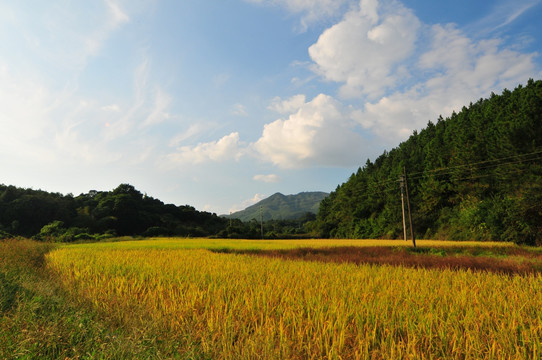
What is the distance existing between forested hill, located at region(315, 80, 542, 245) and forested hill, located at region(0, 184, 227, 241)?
3588cm

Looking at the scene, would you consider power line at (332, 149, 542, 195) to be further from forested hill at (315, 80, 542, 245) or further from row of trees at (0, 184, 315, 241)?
row of trees at (0, 184, 315, 241)

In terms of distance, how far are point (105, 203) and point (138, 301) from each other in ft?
160

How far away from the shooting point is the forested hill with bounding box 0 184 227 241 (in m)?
35.5

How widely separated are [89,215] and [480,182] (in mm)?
55995

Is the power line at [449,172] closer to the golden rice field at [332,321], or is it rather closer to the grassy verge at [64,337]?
the golden rice field at [332,321]

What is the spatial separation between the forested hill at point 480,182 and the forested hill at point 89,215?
35.9 meters

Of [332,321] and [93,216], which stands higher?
[93,216]

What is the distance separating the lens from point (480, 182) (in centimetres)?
3359

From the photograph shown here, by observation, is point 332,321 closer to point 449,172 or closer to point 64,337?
point 64,337

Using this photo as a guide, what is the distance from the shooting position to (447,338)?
268 centimetres

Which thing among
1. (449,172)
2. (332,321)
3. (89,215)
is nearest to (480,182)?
(449,172)

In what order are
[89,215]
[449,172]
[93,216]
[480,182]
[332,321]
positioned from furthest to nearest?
[93,216] → [89,215] → [449,172] → [480,182] → [332,321]

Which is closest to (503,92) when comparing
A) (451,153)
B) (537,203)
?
(451,153)

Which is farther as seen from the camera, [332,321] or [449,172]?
[449,172]
